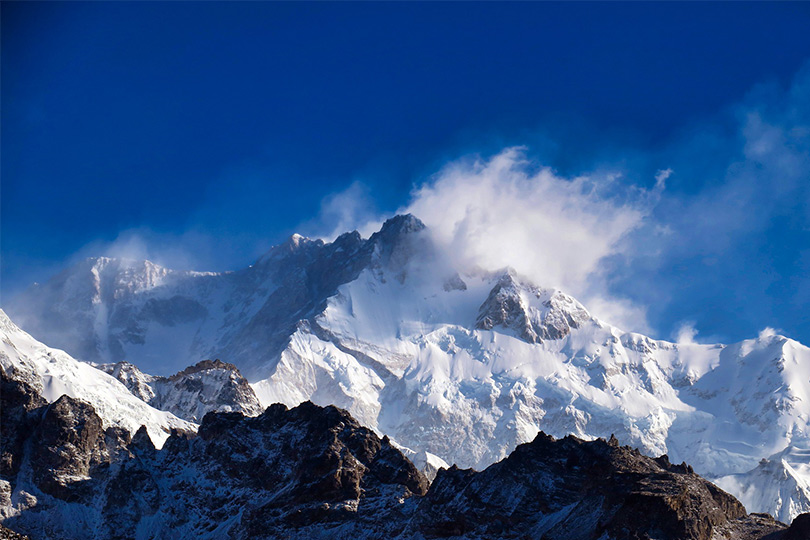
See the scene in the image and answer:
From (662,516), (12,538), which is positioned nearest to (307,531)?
(12,538)

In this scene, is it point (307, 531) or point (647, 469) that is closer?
point (647, 469)

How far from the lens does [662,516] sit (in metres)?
156

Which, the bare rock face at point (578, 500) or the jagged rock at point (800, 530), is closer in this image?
the jagged rock at point (800, 530)

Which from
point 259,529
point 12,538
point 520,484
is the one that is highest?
point 520,484

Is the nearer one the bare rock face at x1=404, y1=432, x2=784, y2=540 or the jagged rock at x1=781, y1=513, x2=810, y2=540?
the jagged rock at x1=781, y1=513, x2=810, y2=540

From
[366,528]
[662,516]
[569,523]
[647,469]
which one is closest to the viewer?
[662,516]

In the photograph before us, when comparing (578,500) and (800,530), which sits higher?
(578,500)

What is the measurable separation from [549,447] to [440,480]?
2132 cm

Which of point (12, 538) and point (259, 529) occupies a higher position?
point (259, 529)

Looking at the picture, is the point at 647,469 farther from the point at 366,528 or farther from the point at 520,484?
the point at 366,528

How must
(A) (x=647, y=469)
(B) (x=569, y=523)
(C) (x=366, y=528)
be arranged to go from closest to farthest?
(B) (x=569, y=523) < (A) (x=647, y=469) < (C) (x=366, y=528)

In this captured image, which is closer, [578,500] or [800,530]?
[800,530]

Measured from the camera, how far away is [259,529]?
198 metres

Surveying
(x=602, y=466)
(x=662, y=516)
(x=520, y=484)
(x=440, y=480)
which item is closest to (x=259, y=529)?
(x=440, y=480)
